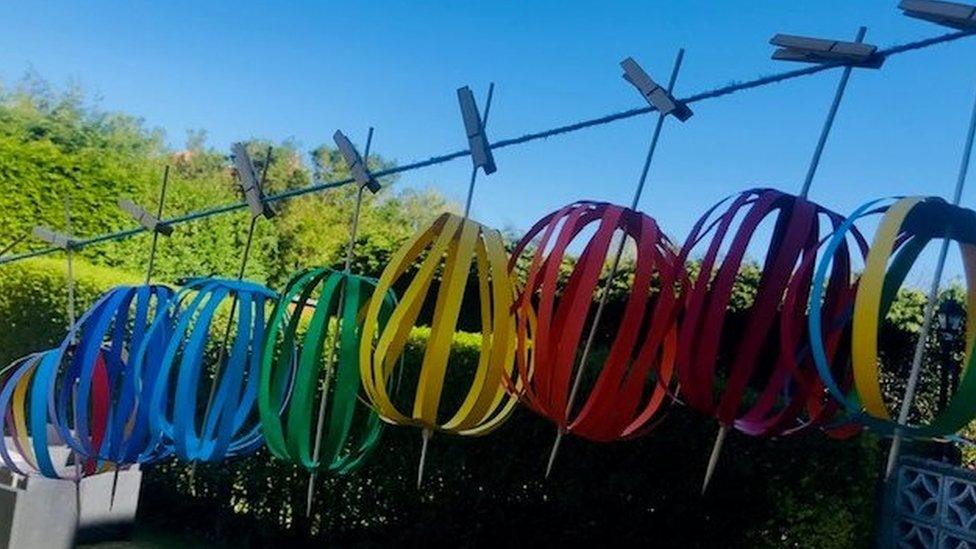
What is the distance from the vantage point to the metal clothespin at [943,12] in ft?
5.27

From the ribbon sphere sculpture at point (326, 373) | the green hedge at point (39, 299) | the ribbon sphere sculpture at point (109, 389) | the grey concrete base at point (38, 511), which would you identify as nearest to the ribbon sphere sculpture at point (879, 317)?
the ribbon sphere sculpture at point (326, 373)

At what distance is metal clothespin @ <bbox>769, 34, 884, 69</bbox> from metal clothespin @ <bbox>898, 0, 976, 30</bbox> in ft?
0.43

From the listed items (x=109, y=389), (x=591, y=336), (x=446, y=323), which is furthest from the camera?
(x=109, y=389)

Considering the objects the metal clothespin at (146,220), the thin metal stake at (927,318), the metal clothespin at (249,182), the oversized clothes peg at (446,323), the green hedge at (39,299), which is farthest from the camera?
the green hedge at (39,299)

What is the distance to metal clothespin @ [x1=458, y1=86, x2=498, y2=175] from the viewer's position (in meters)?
2.25

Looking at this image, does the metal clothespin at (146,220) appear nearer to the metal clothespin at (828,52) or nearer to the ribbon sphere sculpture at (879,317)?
the metal clothespin at (828,52)

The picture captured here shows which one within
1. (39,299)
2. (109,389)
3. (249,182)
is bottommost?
(39,299)

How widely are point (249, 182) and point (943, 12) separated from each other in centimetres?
197

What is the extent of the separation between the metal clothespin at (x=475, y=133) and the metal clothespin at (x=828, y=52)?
2.47ft

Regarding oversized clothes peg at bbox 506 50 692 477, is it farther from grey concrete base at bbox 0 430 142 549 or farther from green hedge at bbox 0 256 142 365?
green hedge at bbox 0 256 142 365

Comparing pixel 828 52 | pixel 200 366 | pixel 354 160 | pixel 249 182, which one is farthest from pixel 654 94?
pixel 200 366

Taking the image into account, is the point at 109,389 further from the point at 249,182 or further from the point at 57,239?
the point at 249,182

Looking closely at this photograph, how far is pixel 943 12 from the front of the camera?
1.63 m

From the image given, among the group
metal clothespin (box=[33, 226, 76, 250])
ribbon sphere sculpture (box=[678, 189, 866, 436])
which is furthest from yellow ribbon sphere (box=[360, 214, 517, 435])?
metal clothespin (box=[33, 226, 76, 250])
